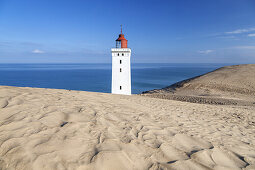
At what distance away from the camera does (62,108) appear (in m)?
4.40

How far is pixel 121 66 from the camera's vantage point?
20.8m

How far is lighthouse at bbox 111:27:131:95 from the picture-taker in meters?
20.5

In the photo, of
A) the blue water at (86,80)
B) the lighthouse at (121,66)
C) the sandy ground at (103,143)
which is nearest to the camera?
the sandy ground at (103,143)

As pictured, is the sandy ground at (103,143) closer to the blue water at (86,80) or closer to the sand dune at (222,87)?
the sand dune at (222,87)

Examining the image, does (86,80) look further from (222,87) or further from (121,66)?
(222,87)

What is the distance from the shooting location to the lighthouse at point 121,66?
2045 centimetres


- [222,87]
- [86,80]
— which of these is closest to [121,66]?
[222,87]

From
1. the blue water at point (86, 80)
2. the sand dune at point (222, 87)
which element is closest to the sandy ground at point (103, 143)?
the sand dune at point (222, 87)

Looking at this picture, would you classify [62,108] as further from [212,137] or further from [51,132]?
[212,137]

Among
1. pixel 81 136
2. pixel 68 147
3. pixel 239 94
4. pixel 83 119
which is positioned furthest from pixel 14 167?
pixel 239 94

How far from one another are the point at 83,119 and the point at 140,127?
1537mm

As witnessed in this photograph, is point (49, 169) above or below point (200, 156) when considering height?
above

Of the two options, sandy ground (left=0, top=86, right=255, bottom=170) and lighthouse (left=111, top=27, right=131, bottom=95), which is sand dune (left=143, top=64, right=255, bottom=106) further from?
sandy ground (left=0, top=86, right=255, bottom=170)

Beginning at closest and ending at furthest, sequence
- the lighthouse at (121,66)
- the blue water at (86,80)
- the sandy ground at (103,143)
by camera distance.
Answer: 1. the sandy ground at (103,143)
2. the lighthouse at (121,66)
3. the blue water at (86,80)
